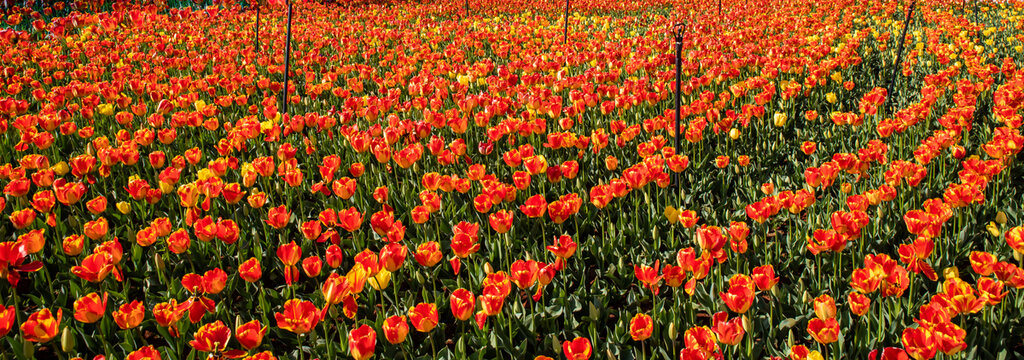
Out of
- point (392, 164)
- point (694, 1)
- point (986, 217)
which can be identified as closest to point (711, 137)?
point (986, 217)

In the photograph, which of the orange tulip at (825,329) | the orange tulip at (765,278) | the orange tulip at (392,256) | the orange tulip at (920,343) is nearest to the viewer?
the orange tulip at (920,343)

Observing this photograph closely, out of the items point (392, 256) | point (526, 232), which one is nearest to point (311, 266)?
point (392, 256)

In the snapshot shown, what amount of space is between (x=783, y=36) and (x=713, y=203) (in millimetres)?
4551

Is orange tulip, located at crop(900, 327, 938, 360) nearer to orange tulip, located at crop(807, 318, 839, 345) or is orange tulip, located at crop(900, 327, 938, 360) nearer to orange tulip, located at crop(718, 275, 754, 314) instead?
orange tulip, located at crop(807, 318, 839, 345)

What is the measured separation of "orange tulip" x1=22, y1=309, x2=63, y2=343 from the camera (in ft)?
5.41

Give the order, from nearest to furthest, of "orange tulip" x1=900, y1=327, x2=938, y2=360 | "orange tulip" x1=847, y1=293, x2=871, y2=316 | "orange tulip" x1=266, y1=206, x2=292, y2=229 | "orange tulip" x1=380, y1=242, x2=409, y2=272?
1. "orange tulip" x1=900, y1=327, x2=938, y2=360
2. "orange tulip" x1=847, y1=293, x2=871, y2=316
3. "orange tulip" x1=380, y1=242, x2=409, y2=272
4. "orange tulip" x1=266, y1=206, x2=292, y2=229

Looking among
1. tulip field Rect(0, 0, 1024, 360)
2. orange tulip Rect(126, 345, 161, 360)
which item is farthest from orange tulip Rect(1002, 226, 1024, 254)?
orange tulip Rect(126, 345, 161, 360)

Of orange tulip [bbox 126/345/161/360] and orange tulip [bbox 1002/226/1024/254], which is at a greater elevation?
orange tulip [bbox 1002/226/1024/254]

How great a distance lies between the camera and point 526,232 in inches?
114

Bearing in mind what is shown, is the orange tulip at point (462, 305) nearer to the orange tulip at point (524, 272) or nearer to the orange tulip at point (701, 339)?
the orange tulip at point (524, 272)

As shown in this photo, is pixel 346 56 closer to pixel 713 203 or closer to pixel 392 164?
pixel 392 164

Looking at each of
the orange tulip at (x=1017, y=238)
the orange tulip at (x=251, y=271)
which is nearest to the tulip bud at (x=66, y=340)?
the orange tulip at (x=251, y=271)

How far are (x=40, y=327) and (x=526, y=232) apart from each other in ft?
5.61

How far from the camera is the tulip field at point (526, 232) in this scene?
186 centimetres
